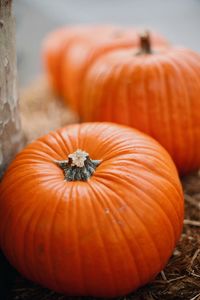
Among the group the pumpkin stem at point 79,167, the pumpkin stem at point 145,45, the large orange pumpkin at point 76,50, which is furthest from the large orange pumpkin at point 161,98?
the large orange pumpkin at point 76,50

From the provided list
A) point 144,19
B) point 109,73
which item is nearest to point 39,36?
point 144,19

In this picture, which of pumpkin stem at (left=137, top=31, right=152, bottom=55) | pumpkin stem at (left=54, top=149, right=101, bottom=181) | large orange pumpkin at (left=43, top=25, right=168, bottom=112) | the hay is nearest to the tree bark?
pumpkin stem at (left=54, top=149, right=101, bottom=181)

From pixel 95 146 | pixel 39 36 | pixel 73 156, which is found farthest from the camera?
pixel 39 36

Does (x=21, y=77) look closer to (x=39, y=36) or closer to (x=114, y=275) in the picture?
(x=39, y=36)

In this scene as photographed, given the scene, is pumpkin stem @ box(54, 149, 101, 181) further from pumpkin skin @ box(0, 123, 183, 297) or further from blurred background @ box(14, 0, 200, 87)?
blurred background @ box(14, 0, 200, 87)

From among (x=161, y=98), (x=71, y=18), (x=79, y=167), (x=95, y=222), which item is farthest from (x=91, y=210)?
(x=71, y=18)

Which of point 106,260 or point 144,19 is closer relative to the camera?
point 106,260

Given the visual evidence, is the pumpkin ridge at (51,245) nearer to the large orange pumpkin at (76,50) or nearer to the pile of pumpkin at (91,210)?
the pile of pumpkin at (91,210)
